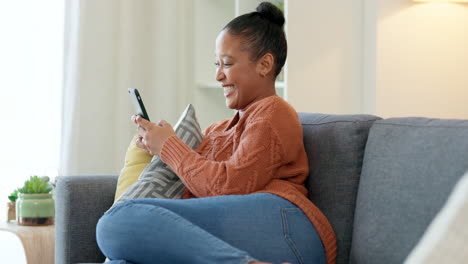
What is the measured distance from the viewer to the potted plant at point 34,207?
2.47 m

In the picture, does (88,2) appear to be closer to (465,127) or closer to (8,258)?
(8,258)

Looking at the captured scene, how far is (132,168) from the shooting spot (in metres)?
1.99

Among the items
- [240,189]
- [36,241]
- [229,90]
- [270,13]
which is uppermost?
[270,13]

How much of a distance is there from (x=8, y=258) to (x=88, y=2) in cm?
127

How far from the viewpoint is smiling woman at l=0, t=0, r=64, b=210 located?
10.5 ft

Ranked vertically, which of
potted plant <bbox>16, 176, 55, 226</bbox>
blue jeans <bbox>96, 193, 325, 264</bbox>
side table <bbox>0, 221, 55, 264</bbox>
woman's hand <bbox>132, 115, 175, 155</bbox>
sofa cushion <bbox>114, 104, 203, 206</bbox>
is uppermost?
woman's hand <bbox>132, 115, 175, 155</bbox>

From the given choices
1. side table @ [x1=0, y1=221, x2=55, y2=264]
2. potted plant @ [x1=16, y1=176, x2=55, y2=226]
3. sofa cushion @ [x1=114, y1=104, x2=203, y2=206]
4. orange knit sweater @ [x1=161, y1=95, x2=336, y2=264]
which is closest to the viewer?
orange knit sweater @ [x1=161, y1=95, x2=336, y2=264]

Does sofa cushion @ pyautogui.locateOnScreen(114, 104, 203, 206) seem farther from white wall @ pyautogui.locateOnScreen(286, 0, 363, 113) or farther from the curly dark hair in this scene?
white wall @ pyautogui.locateOnScreen(286, 0, 363, 113)

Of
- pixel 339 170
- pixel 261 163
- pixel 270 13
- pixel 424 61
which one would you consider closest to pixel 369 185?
pixel 339 170

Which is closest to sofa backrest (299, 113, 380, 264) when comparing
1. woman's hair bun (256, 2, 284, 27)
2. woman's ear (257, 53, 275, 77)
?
woman's ear (257, 53, 275, 77)

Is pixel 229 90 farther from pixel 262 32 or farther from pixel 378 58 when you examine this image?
pixel 378 58

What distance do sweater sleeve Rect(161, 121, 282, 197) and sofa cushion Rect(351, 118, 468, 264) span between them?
0.23m

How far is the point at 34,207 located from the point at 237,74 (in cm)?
100

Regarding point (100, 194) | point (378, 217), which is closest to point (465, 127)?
point (378, 217)
